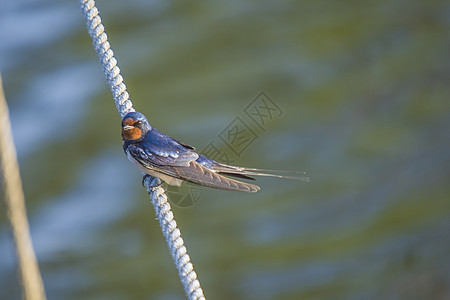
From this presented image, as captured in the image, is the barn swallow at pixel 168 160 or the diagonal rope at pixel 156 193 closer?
the diagonal rope at pixel 156 193

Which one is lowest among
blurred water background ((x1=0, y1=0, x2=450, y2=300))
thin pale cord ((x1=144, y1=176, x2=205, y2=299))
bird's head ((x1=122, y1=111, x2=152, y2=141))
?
thin pale cord ((x1=144, y1=176, x2=205, y2=299))

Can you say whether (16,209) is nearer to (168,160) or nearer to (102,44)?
(102,44)

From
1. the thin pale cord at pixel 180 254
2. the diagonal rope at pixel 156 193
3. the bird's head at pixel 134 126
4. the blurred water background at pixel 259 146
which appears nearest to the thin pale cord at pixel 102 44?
the diagonal rope at pixel 156 193

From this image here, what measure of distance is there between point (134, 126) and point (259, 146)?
382cm

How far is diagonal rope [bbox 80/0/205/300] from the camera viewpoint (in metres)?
2.17

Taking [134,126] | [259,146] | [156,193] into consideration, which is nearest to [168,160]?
[134,126]

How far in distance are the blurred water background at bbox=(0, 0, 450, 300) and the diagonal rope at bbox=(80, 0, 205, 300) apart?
3.19 metres

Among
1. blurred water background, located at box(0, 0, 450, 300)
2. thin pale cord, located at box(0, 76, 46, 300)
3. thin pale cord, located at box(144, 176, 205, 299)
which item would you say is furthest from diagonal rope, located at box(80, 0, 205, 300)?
blurred water background, located at box(0, 0, 450, 300)

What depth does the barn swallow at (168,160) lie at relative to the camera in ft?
9.07

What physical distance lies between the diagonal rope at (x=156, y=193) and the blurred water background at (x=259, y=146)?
10.5 feet

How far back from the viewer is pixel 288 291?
5.57 meters

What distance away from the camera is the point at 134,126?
9.16ft

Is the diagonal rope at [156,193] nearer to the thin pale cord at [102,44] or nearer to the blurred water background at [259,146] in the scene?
the thin pale cord at [102,44]

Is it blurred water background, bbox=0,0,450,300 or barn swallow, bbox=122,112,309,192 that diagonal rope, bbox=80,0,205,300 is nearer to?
barn swallow, bbox=122,112,309,192
